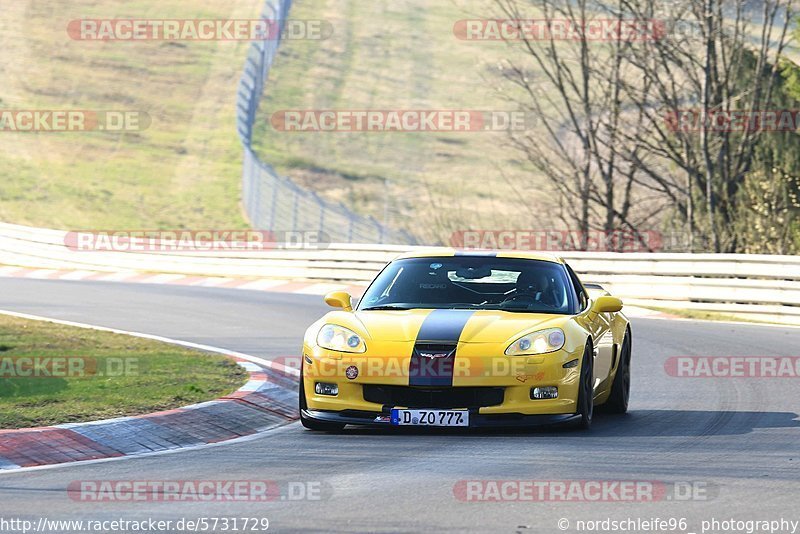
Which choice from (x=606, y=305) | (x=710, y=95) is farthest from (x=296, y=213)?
(x=606, y=305)

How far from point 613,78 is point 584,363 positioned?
1605cm

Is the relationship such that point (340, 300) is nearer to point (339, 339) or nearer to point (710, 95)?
point (339, 339)

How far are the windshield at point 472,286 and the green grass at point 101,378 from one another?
1.59 metres

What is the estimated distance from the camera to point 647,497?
7766 mm

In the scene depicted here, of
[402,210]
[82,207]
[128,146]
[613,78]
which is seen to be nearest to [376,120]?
[128,146]

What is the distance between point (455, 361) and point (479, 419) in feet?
1.37

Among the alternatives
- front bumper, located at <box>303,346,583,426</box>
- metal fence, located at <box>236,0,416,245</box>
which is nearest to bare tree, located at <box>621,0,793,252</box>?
metal fence, located at <box>236,0,416,245</box>

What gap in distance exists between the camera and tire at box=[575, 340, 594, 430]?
1045cm

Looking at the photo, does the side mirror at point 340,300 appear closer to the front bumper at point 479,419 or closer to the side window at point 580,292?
the front bumper at point 479,419

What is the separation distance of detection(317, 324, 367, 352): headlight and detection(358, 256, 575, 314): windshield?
0.67m

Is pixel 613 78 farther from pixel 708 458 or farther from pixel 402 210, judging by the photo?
pixel 402 210

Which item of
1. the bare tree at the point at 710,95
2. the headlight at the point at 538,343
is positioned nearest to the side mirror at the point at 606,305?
the headlight at the point at 538,343

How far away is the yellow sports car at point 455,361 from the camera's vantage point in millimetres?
10125

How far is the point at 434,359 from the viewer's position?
10148mm
